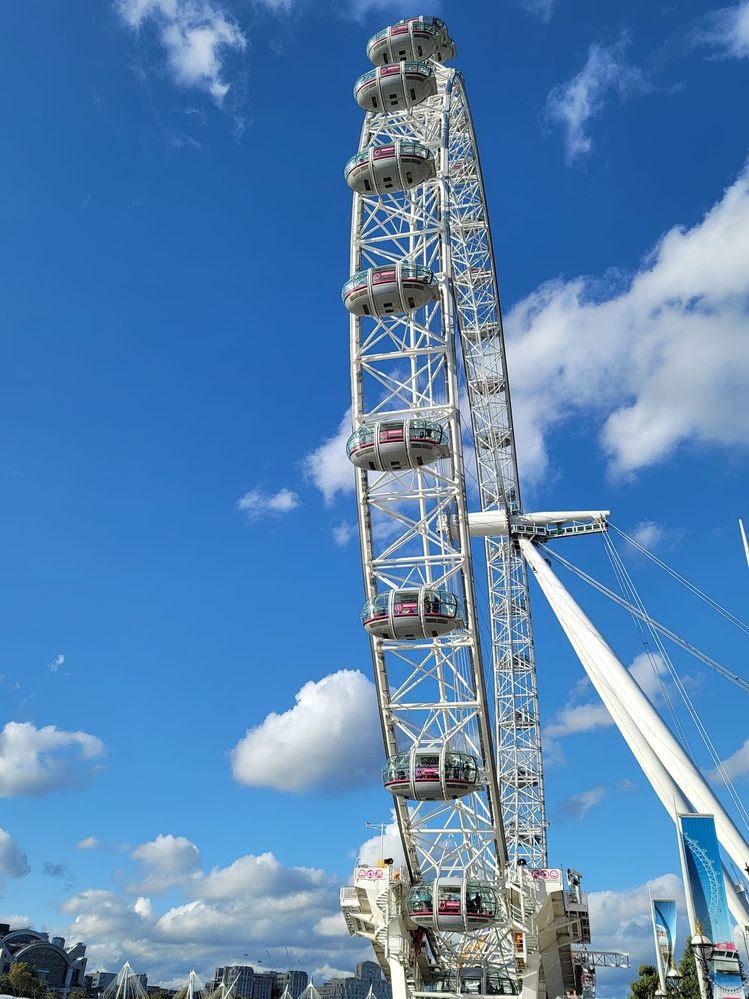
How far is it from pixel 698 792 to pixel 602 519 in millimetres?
21817

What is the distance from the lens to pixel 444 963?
4894 cm

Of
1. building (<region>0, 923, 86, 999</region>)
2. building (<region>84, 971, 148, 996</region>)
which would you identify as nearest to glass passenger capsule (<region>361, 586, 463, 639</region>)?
building (<region>0, 923, 86, 999</region>)

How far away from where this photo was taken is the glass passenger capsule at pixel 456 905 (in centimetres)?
4325

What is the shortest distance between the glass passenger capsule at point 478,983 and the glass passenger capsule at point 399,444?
25.9 m

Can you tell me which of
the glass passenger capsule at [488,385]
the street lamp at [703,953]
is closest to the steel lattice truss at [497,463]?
the glass passenger capsule at [488,385]

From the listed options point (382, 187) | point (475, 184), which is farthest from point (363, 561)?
point (475, 184)

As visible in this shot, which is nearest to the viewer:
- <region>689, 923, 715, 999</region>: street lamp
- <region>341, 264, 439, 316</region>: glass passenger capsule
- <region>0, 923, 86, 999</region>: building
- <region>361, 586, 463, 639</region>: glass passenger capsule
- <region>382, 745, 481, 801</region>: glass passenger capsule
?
<region>689, 923, 715, 999</region>: street lamp

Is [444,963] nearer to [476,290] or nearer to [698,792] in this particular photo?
[698,792]

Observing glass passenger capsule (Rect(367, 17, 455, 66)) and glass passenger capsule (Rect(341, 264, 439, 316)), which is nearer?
glass passenger capsule (Rect(341, 264, 439, 316))

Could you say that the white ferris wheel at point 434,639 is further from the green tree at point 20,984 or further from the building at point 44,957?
the building at point 44,957

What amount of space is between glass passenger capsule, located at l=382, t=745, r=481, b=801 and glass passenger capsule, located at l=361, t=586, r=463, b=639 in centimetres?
554

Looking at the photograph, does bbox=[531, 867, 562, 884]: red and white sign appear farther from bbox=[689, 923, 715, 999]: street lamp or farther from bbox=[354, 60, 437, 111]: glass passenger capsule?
bbox=[354, 60, 437, 111]: glass passenger capsule

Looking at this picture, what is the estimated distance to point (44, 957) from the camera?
145m

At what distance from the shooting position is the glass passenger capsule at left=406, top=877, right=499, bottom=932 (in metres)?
43.2
